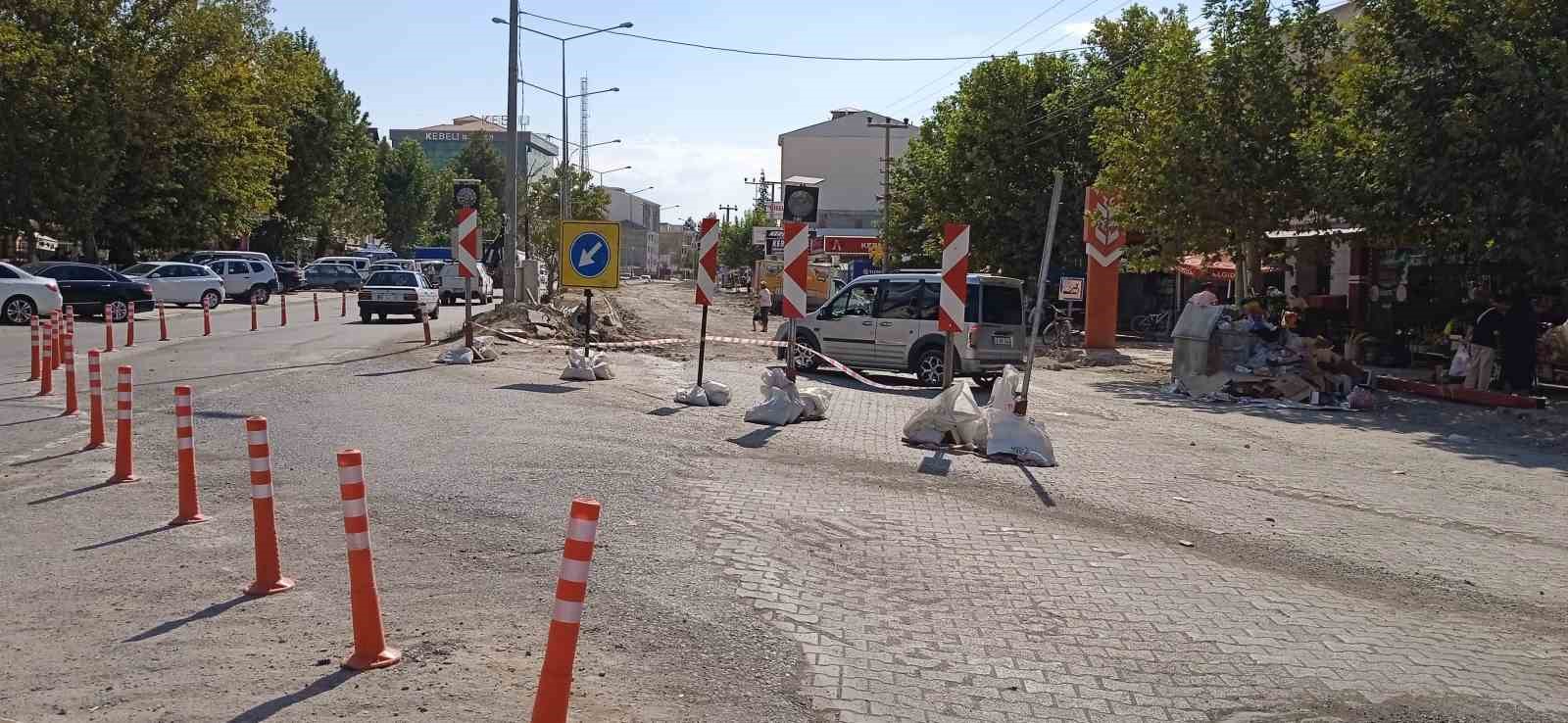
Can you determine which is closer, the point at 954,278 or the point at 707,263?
the point at 954,278

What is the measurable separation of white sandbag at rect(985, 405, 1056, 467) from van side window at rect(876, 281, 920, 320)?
8548mm

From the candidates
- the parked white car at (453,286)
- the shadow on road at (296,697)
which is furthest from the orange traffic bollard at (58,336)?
the parked white car at (453,286)

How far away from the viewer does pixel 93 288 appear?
33469 mm

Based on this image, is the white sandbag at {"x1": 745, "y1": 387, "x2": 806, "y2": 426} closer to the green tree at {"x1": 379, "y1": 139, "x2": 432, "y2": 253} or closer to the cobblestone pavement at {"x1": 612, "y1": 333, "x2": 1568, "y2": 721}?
the cobblestone pavement at {"x1": 612, "y1": 333, "x2": 1568, "y2": 721}

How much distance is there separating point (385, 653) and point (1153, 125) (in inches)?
932

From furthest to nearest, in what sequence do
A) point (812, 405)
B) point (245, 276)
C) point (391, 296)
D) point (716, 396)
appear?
point (245, 276) → point (391, 296) → point (716, 396) → point (812, 405)

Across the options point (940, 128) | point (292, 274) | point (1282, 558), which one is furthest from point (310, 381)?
point (292, 274)

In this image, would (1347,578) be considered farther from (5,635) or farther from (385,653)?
(5,635)

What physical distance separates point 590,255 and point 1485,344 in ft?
46.4

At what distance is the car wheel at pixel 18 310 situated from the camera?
2912 cm

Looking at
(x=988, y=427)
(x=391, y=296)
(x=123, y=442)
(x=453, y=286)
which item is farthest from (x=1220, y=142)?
(x=453, y=286)

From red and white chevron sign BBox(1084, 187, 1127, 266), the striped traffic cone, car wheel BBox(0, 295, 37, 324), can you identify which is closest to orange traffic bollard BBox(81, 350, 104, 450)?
the striped traffic cone

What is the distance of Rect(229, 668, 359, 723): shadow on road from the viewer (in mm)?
4926

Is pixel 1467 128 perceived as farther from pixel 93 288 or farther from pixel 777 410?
pixel 93 288
